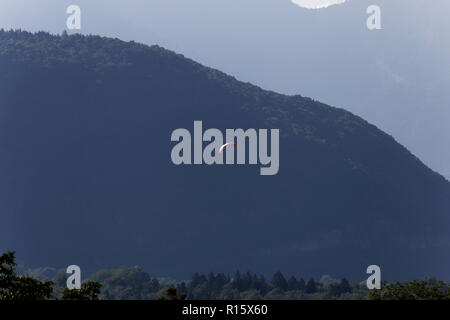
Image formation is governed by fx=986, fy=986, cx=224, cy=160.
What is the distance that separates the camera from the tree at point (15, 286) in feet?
215

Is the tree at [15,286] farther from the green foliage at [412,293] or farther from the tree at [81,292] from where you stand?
the green foliage at [412,293]

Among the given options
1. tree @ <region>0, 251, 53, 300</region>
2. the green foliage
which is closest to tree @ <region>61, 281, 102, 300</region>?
tree @ <region>0, 251, 53, 300</region>

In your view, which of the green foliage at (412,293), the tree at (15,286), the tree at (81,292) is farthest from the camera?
the green foliage at (412,293)

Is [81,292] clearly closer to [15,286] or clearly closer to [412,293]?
[15,286]

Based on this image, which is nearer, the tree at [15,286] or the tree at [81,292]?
the tree at [15,286]

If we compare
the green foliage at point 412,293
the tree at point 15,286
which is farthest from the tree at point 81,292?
the green foliage at point 412,293

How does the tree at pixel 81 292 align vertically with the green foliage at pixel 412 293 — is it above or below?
below

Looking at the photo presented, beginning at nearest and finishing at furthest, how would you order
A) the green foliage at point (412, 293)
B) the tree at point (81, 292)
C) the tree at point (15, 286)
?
1. the tree at point (15, 286)
2. the tree at point (81, 292)
3. the green foliage at point (412, 293)

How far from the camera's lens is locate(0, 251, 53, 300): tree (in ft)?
215

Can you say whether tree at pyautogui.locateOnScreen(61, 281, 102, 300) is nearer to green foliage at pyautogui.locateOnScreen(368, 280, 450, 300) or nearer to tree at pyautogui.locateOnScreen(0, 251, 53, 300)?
tree at pyautogui.locateOnScreen(0, 251, 53, 300)

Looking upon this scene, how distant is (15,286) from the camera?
67.1 metres
